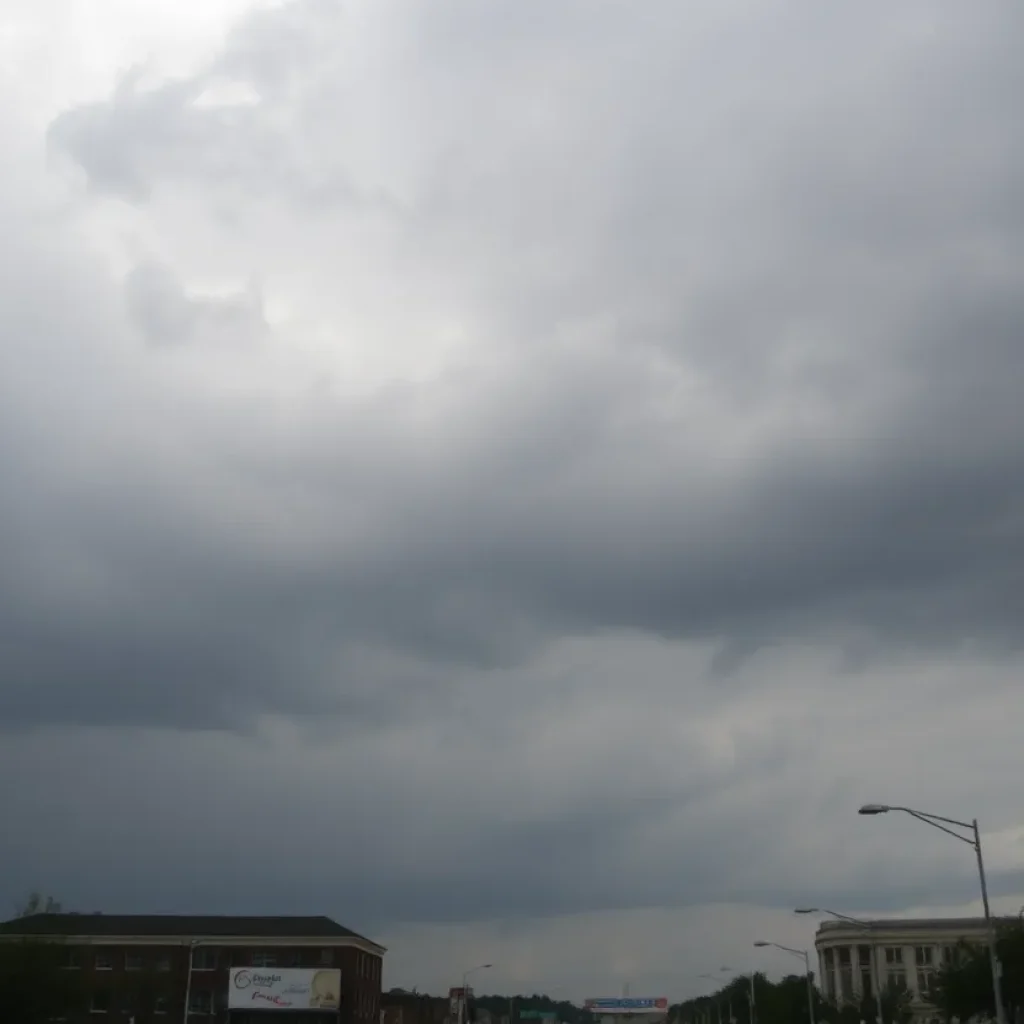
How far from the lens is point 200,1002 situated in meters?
127

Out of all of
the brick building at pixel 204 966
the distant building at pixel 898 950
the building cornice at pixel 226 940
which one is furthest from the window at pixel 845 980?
the building cornice at pixel 226 940

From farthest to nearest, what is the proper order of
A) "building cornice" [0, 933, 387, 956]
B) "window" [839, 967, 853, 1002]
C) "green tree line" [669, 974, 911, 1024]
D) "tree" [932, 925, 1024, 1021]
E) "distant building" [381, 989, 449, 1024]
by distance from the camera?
"window" [839, 967, 853, 1002]
"distant building" [381, 989, 449, 1024]
"building cornice" [0, 933, 387, 956]
"green tree line" [669, 974, 911, 1024]
"tree" [932, 925, 1024, 1021]

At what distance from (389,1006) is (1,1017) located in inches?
4109

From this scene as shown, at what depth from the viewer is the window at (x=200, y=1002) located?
412ft

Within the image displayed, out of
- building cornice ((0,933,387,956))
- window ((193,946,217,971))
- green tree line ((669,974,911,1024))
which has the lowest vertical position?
green tree line ((669,974,911,1024))

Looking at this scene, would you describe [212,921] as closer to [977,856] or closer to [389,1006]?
[389,1006]

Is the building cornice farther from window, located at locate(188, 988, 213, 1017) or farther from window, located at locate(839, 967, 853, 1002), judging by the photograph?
window, located at locate(839, 967, 853, 1002)

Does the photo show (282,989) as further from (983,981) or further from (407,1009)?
(983,981)

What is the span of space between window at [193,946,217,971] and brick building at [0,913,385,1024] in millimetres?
100

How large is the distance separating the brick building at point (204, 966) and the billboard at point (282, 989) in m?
0.13

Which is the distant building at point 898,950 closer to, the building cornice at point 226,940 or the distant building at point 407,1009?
the distant building at point 407,1009

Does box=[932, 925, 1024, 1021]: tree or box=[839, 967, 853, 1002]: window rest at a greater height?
box=[839, 967, 853, 1002]: window

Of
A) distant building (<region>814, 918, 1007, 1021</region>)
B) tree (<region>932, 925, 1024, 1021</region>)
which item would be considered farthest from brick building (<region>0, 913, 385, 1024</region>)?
distant building (<region>814, 918, 1007, 1021</region>)

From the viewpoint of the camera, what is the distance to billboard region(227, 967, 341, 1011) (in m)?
124
